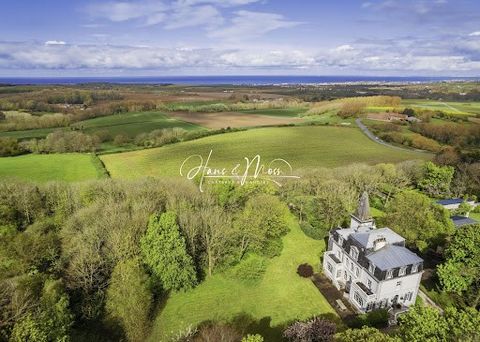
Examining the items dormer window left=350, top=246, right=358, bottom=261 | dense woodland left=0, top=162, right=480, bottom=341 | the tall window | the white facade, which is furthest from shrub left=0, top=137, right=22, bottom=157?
the tall window

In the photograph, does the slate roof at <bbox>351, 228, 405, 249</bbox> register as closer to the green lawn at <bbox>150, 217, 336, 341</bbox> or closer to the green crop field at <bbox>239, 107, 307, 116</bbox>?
the green lawn at <bbox>150, 217, 336, 341</bbox>

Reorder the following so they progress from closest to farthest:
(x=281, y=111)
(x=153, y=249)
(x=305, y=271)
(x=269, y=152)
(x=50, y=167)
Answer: (x=153, y=249), (x=305, y=271), (x=50, y=167), (x=269, y=152), (x=281, y=111)

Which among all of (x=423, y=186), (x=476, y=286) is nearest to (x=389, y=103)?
(x=423, y=186)

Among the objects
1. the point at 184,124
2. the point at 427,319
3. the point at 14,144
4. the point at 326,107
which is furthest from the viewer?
the point at 326,107

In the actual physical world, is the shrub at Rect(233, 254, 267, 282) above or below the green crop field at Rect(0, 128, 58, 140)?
below

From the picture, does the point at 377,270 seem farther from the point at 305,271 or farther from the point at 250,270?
the point at 250,270

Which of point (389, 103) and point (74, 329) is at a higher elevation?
point (389, 103)

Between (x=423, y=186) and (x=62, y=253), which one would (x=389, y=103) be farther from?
(x=62, y=253)

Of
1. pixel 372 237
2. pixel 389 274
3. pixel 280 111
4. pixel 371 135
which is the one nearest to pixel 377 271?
pixel 389 274
